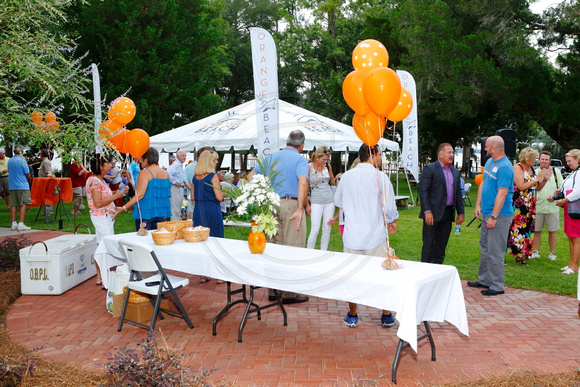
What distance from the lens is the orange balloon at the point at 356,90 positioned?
4.12m

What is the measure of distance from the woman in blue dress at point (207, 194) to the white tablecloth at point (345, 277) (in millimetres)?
1339

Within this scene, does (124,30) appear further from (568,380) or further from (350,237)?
(568,380)

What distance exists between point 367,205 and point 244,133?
6281mm

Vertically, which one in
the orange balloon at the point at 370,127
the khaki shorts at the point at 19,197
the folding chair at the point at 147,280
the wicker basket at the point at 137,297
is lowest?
the wicker basket at the point at 137,297

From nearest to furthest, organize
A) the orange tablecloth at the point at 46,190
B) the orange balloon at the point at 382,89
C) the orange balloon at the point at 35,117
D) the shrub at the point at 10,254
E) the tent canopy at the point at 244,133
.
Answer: the orange balloon at the point at 382,89 → the orange balloon at the point at 35,117 → the shrub at the point at 10,254 → the tent canopy at the point at 244,133 → the orange tablecloth at the point at 46,190

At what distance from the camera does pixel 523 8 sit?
65.8 feet

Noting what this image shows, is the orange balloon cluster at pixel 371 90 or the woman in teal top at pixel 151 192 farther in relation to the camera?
the woman in teal top at pixel 151 192

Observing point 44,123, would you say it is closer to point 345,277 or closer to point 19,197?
point 345,277

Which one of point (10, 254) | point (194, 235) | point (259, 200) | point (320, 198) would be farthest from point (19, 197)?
point (259, 200)

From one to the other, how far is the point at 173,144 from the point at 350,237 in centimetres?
724

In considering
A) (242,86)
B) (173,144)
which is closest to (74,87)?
(173,144)

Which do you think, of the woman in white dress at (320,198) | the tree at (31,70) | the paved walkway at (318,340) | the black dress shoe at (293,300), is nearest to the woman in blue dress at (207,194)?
the paved walkway at (318,340)

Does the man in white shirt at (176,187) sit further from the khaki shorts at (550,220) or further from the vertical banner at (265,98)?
the khaki shorts at (550,220)

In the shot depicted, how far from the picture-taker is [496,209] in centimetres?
550
